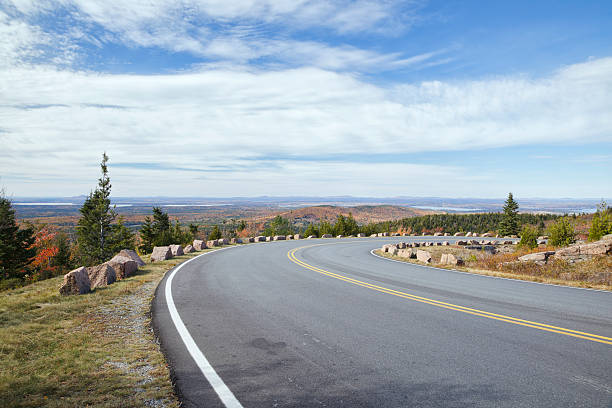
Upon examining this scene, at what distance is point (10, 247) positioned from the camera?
4456 centimetres

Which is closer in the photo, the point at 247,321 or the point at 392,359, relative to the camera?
the point at 392,359

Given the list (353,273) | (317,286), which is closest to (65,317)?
(317,286)

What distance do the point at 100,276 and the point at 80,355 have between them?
A: 22.1ft

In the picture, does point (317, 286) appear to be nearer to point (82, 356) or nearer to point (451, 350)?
point (451, 350)

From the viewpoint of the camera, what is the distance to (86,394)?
148 inches

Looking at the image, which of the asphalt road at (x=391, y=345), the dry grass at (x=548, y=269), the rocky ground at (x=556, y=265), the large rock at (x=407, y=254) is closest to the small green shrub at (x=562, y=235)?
the rocky ground at (x=556, y=265)

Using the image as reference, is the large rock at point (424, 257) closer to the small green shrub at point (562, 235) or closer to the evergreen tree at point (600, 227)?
the small green shrub at point (562, 235)

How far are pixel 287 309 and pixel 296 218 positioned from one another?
184 metres

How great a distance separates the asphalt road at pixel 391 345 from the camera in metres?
3.85

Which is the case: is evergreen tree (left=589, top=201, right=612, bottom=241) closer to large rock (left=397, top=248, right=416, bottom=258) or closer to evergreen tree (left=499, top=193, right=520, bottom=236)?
large rock (left=397, top=248, right=416, bottom=258)

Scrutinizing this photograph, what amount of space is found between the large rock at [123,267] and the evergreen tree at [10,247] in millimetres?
43342

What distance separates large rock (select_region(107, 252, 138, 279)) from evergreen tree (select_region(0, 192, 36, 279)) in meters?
43.3

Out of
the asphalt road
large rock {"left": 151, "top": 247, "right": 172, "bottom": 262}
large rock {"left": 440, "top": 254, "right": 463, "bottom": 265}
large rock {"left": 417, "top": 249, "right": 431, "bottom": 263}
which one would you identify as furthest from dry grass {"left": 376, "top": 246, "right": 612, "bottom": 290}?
large rock {"left": 151, "top": 247, "right": 172, "bottom": 262}

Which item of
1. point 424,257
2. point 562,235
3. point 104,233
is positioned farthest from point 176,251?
point 104,233
